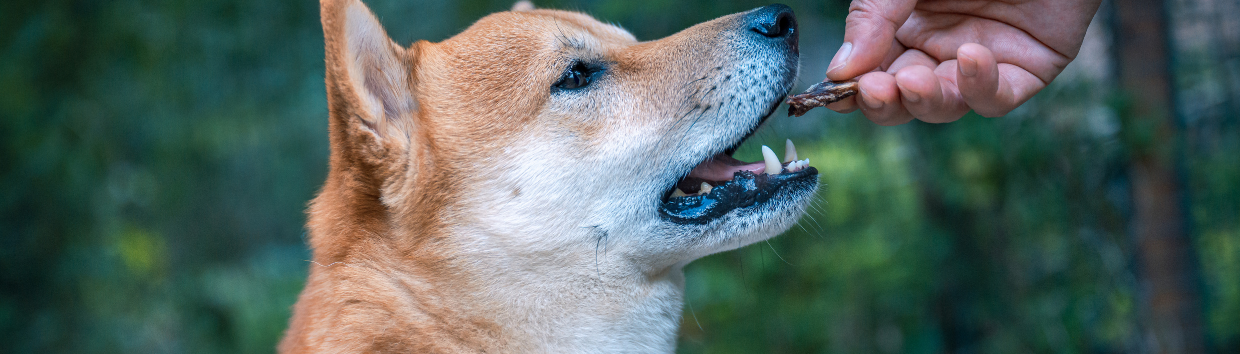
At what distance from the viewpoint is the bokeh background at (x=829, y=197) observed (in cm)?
313

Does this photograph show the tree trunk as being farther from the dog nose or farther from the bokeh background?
the dog nose

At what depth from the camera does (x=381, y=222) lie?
189 centimetres

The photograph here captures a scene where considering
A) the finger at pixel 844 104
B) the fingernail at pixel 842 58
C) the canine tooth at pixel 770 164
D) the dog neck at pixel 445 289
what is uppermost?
the fingernail at pixel 842 58

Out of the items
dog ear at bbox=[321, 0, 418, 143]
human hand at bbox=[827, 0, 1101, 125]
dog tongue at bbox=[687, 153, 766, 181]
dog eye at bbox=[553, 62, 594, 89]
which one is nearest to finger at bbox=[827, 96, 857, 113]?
human hand at bbox=[827, 0, 1101, 125]

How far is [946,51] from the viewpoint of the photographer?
2113 millimetres

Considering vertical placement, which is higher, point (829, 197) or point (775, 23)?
point (775, 23)

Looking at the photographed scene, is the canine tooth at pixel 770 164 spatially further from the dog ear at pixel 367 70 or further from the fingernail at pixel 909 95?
the dog ear at pixel 367 70

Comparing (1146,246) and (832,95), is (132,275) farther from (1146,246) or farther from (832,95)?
(1146,246)

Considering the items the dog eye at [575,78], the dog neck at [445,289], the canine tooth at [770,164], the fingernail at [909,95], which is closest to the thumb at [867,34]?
the fingernail at [909,95]

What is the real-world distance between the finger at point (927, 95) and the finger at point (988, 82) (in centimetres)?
7

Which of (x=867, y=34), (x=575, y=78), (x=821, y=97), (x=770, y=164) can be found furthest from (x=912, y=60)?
(x=575, y=78)

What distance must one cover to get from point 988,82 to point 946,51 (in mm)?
434

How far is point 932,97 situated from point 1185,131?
2133mm

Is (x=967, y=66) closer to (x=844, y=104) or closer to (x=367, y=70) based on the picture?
(x=844, y=104)
